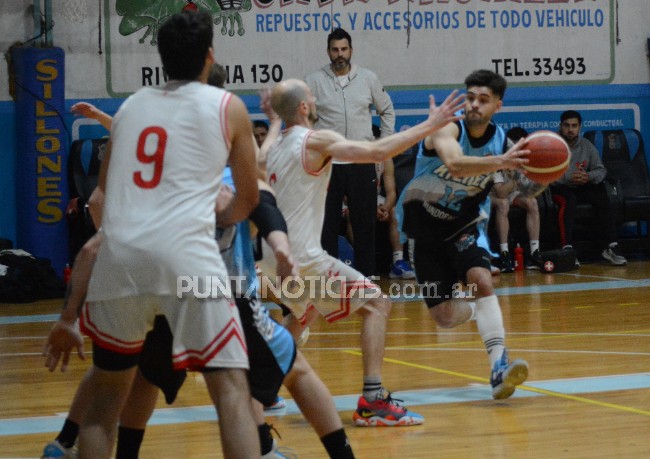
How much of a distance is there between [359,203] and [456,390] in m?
3.82

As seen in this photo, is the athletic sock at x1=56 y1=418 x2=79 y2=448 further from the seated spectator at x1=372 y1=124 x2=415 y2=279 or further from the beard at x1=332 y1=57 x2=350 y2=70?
the seated spectator at x1=372 y1=124 x2=415 y2=279

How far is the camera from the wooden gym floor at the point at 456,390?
5031 millimetres

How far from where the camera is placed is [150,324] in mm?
3559

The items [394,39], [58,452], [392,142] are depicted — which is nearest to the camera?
[58,452]

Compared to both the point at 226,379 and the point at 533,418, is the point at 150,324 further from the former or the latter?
the point at 533,418

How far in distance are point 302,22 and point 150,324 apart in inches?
373

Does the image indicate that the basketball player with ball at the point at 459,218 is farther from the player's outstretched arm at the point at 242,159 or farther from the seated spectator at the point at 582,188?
the seated spectator at the point at 582,188

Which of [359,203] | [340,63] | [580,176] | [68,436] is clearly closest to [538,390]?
[68,436]

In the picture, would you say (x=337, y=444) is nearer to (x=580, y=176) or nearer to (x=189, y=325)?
(x=189, y=325)

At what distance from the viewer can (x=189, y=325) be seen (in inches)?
135

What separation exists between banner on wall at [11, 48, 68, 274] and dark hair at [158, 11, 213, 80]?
8.22m

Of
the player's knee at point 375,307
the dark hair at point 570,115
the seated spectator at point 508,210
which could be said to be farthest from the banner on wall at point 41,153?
the player's knee at point 375,307

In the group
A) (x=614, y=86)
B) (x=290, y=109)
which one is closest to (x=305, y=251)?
(x=290, y=109)

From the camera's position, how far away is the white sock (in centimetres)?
603
